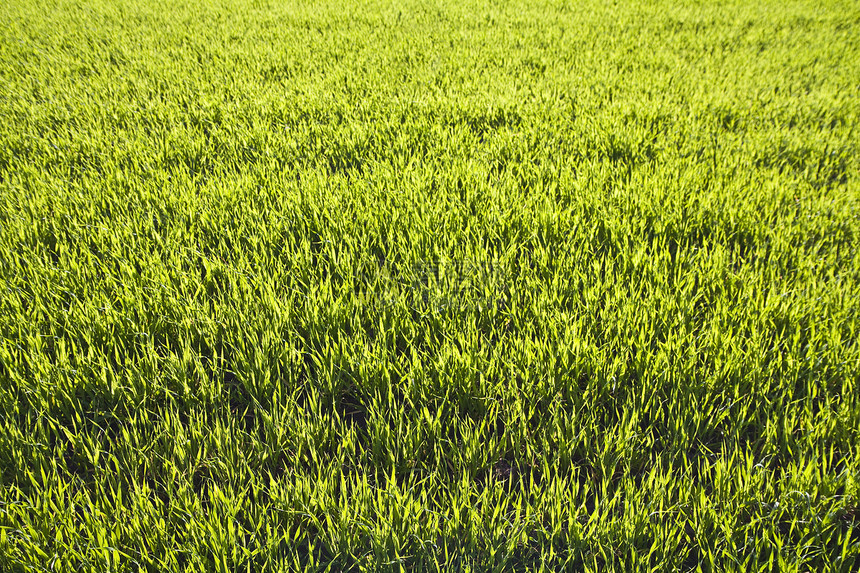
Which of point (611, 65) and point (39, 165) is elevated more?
point (611, 65)

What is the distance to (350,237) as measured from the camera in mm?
2076

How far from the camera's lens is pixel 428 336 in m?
1.58

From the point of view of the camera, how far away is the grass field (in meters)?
1.09

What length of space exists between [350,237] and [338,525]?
1240 mm

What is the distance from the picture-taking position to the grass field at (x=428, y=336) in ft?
3.57

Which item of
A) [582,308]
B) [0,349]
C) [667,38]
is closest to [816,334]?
[582,308]

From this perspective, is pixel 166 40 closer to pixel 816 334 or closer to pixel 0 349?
pixel 0 349

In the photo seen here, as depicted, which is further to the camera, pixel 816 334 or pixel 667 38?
pixel 667 38

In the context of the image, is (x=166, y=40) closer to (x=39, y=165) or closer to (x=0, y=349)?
(x=39, y=165)

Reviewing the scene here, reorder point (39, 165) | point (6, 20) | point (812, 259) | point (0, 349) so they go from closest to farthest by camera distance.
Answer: point (0, 349) → point (812, 259) → point (39, 165) → point (6, 20)

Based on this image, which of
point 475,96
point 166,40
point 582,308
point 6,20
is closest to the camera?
point 582,308

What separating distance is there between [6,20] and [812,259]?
28.1 ft

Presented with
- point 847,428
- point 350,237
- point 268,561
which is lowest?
point 268,561

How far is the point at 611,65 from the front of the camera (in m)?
4.66
